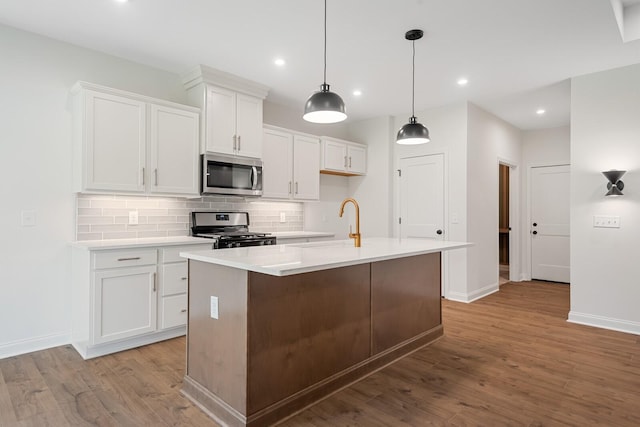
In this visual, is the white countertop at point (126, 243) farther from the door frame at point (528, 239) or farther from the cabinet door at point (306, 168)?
the door frame at point (528, 239)

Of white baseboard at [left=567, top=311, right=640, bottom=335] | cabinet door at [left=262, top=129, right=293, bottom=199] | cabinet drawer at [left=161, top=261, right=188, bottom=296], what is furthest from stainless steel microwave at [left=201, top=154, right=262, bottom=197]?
white baseboard at [left=567, top=311, right=640, bottom=335]

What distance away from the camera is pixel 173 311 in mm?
3404

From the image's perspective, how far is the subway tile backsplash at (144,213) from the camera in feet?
11.2

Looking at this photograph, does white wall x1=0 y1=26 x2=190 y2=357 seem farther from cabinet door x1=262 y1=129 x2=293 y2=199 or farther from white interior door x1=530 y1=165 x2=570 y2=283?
white interior door x1=530 y1=165 x2=570 y2=283

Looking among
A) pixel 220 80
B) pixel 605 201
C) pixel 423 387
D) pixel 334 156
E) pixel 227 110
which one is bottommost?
pixel 423 387

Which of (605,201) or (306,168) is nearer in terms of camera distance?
(605,201)

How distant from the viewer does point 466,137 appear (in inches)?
192

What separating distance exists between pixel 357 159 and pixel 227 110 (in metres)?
2.35

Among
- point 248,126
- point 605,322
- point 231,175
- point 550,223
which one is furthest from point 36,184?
point 550,223

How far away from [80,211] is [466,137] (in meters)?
4.51

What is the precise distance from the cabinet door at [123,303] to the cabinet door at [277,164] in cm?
181

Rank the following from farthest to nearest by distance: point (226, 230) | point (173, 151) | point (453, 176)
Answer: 1. point (453, 176)
2. point (226, 230)
3. point (173, 151)

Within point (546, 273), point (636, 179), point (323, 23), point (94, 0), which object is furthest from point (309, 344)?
point (546, 273)

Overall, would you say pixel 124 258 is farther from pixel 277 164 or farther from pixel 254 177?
pixel 277 164
